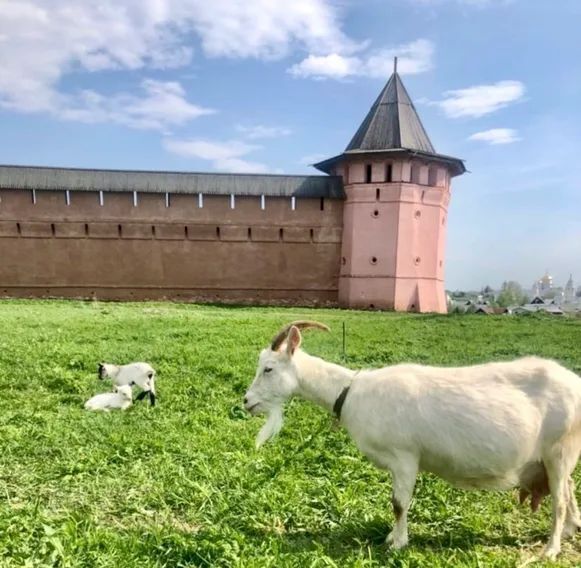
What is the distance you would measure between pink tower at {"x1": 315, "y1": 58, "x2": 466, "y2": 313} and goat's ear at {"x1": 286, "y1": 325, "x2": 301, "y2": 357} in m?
23.0

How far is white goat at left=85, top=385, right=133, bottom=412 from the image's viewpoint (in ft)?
20.1

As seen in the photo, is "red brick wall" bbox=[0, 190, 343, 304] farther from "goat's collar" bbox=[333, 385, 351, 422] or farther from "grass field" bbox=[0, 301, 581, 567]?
"goat's collar" bbox=[333, 385, 351, 422]

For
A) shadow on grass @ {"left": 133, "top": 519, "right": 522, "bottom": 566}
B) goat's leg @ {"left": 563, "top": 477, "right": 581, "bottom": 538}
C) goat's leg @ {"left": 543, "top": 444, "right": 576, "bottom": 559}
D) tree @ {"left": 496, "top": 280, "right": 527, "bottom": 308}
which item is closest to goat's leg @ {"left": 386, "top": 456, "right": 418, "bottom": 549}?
shadow on grass @ {"left": 133, "top": 519, "right": 522, "bottom": 566}

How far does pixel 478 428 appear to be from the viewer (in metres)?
3.17

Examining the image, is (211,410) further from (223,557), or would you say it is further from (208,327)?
(208,327)

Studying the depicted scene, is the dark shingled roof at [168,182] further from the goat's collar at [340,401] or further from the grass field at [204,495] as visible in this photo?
the goat's collar at [340,401]

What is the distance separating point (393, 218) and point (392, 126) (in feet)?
15.4

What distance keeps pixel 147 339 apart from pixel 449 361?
5847 mm

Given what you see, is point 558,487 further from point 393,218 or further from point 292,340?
point 393,218

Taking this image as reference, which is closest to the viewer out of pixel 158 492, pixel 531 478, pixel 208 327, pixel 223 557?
pixel 223 557

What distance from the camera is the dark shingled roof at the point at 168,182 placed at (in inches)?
1053

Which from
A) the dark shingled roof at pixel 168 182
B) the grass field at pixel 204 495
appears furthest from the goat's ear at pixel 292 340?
the dark shingled roof at pixel 168 182

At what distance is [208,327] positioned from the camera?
13.2 metres

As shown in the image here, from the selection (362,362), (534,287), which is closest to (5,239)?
(362,362)
